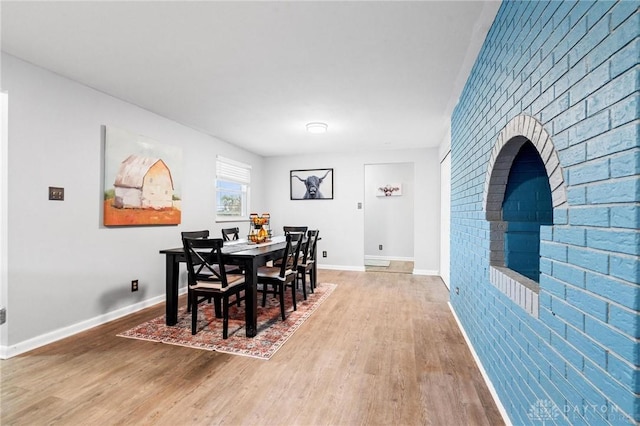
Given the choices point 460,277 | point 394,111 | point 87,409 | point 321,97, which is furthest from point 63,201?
point 460,277

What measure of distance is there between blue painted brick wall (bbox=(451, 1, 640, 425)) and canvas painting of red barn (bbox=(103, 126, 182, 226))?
11.7ft

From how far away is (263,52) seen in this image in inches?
91.7

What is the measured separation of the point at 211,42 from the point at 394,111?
2.27 metres

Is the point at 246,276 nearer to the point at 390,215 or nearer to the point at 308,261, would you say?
the point at 308,261

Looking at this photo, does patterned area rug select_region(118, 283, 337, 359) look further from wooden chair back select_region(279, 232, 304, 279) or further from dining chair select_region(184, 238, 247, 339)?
wooden chair back select_region(279, 232, 304, 279)

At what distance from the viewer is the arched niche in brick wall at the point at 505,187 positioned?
117cm

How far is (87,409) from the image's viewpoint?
5.75 feet

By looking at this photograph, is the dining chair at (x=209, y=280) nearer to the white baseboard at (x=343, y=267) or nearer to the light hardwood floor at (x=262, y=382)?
the light hardwood floor at (x=262, y=382)

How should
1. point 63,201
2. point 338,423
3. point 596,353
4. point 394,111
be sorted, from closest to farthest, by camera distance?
point 596,353 → point 338,423 → point 63,201 → point 394,111

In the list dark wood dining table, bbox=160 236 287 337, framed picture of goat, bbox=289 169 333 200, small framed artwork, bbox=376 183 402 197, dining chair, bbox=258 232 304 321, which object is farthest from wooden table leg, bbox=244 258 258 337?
small framed artwork, bbox=376 183 402 197

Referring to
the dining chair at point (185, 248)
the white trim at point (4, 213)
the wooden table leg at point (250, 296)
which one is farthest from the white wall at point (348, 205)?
the white trim at point (4, 213)

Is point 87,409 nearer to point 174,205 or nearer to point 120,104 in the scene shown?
point 174,205

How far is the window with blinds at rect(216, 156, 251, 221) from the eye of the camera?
516 cm

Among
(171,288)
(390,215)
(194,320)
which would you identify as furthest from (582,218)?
(390,215)
